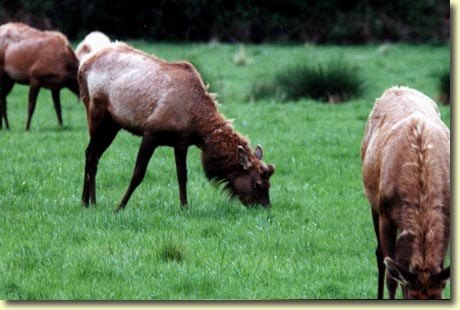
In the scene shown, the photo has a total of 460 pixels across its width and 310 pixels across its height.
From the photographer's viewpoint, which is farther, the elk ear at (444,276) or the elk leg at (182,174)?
the elk leg at (182,174)

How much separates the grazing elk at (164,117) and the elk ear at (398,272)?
362 cm

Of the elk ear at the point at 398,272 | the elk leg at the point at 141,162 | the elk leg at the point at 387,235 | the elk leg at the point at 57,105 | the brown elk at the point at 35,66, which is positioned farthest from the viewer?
the elk leg at the point at 57,105

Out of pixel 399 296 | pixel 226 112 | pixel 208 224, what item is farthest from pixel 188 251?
pixel 226 112

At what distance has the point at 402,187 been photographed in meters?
5.86

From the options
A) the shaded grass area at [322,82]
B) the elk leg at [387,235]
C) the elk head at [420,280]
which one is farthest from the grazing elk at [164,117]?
the shaded grass area at [322,82]

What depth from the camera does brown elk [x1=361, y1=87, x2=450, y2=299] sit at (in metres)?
5.46

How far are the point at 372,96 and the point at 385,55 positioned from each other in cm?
504

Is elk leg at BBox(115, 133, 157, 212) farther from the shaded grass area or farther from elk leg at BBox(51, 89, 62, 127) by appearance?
the shaded grass area

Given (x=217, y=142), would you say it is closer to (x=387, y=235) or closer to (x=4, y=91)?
(x=387, y=235)

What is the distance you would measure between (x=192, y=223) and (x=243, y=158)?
3.24 feet

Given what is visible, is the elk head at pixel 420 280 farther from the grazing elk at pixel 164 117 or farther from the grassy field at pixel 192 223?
the grazing elk at pixel 164 117

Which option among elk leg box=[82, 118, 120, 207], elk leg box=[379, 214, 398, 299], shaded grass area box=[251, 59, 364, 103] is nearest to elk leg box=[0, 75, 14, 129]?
shaded grass area box=[251, 59, 364, 103]

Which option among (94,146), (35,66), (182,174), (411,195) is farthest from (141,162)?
(35,66)

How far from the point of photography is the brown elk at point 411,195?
215 inches
